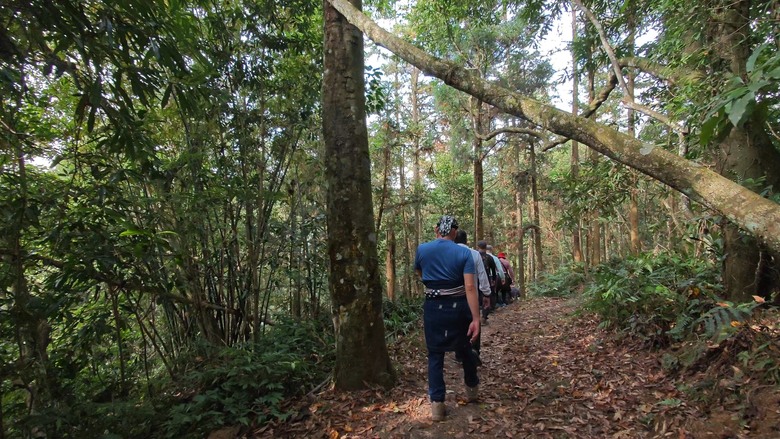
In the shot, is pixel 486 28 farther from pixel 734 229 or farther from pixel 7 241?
pixel 7 241

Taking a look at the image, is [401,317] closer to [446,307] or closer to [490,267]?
[490,267]

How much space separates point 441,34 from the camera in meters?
12.8

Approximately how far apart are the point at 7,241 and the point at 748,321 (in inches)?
282

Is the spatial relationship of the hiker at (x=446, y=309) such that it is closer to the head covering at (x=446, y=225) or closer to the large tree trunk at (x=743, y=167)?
the head covering at (x=446, y=225)

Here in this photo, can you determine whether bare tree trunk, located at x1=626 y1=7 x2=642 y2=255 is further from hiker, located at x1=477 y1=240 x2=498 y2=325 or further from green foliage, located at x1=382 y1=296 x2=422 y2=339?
green foliage, located at x1=382 y1=296 x2=422 y2=339

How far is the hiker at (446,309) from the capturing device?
12.6 feet

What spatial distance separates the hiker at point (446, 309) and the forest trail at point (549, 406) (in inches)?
16.4

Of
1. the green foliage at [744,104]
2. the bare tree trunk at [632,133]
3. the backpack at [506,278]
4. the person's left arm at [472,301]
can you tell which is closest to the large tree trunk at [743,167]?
the bare tree trunk at [632,133]

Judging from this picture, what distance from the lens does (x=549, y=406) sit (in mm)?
4133

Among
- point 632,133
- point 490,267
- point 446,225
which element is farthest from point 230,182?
point 632,133

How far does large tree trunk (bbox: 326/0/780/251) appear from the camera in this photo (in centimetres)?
149

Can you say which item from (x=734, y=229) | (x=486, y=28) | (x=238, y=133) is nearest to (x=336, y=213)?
(x=238, y=133)

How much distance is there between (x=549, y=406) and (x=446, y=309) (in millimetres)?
1532

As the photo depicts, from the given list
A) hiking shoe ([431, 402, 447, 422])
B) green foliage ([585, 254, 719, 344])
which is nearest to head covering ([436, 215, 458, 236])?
hiking shoe ([431, 402, 447, 422])
